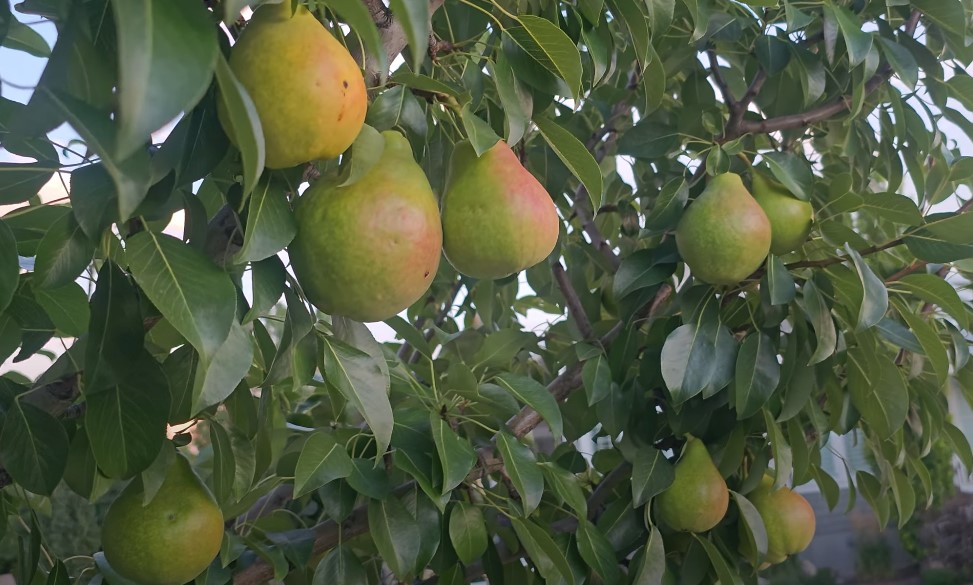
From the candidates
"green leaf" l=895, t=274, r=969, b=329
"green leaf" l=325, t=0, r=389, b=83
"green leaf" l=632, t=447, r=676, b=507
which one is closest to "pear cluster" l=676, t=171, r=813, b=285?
"green leaf" l=895, t=274, r=969, b=329

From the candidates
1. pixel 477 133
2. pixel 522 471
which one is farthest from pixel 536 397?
pixel 477 133

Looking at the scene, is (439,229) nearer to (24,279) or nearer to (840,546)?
(24,279)

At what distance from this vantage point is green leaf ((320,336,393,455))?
1.52 feet

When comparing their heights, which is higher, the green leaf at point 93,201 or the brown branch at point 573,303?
the green leaf at point 93,201

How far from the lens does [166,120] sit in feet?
0.78

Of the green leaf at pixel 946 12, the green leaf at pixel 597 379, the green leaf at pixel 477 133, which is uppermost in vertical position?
the green leaf at pixel 477 133

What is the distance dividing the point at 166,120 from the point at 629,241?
109 centimetres

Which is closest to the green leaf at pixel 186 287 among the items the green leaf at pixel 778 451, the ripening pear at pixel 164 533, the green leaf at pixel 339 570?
the ripening pear at pixel 164 533

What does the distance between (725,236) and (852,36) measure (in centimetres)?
25

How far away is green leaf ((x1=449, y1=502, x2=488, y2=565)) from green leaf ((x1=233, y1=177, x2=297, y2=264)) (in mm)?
476

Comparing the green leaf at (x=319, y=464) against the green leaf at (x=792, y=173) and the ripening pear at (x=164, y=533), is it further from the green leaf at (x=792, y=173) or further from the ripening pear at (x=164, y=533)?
the green leaf at (x=792, y=173)

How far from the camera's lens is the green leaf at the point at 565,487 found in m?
0.84

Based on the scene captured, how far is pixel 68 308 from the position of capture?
0.67 meters

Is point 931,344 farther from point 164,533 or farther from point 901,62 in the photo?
point 164,533
